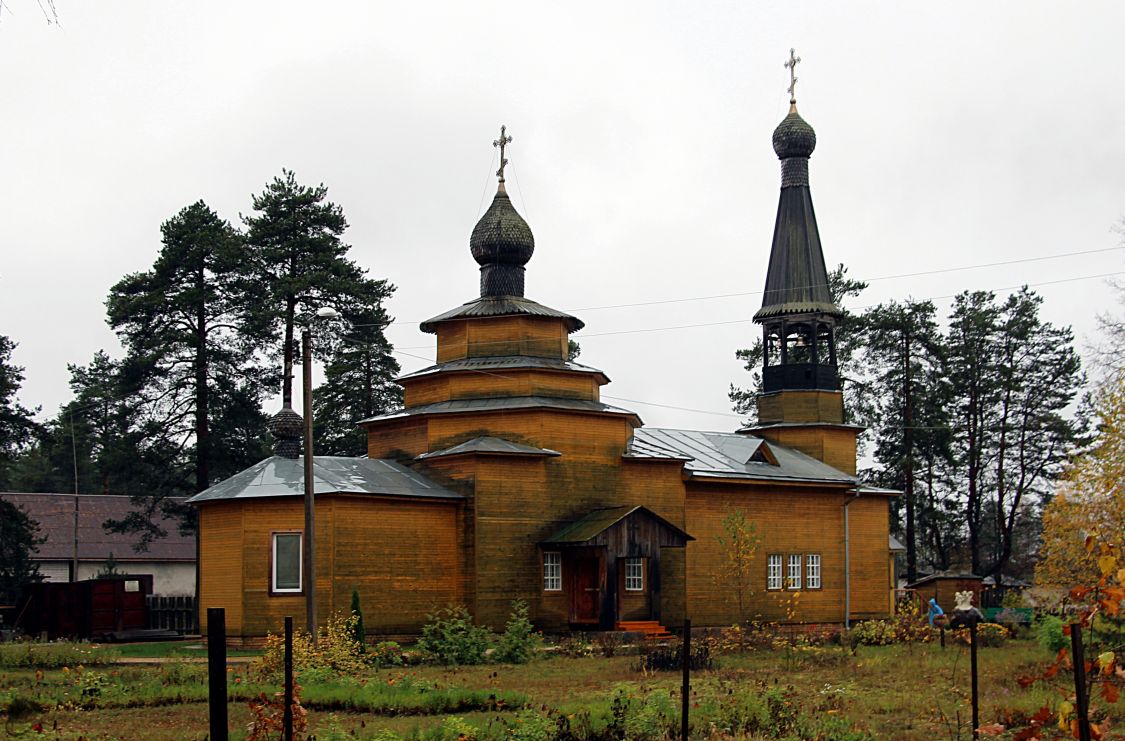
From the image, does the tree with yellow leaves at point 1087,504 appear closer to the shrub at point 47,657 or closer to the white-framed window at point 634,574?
the white-framed window at point 634,574

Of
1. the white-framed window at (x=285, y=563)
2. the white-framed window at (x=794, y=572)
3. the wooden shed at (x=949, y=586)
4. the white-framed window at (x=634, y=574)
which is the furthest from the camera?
the wooden shed at (x=949, y=586)

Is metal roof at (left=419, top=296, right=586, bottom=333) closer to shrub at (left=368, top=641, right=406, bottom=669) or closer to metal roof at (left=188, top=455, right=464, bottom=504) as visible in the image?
metal roof at (left=188, top=455, right=464, bottom=504)

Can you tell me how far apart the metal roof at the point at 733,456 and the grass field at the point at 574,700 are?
34.8 feet

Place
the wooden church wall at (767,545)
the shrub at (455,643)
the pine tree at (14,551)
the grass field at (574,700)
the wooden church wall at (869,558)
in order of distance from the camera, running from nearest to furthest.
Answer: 1. the grass field at (574,700)
2. the shrub at (455,643)
3. the wooden church wall at (767,545)
4. the pine tree at (14,551)
5. the wooden church wall at (869,558)

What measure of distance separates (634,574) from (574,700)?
1422cm

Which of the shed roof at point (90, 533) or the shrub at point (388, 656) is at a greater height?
the shed roof at point (90, 533)

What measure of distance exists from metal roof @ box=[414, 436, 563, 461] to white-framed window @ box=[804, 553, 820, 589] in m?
9.10

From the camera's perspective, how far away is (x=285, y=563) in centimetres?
2714

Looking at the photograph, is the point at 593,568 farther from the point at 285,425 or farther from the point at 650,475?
the point at 285,425

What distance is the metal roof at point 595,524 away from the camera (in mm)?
28234

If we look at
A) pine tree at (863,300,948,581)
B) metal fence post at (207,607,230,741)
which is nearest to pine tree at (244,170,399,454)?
pine tree at (863,300,948,581)

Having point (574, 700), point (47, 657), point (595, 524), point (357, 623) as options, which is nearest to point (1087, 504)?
point (595, 524)

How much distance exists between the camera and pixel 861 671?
67.5 ft

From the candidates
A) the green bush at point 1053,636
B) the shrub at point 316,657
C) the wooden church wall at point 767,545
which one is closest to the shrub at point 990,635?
the green bush at point 1053,636
